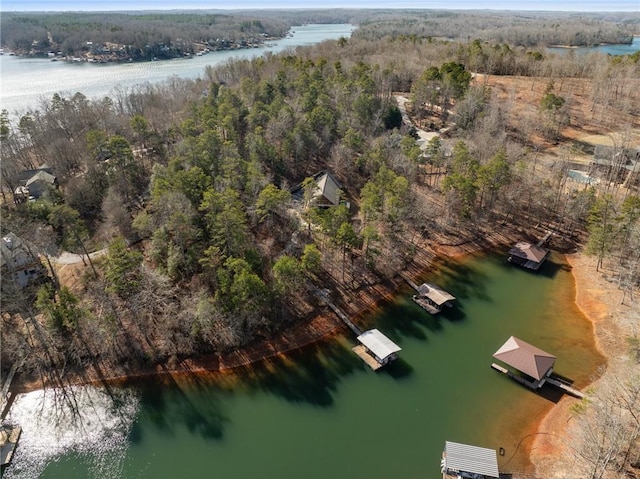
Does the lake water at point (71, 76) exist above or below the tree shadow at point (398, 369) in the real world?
above

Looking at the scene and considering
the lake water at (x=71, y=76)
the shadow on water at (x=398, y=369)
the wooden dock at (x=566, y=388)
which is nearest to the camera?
the wooden dock at (x=566, y=388)

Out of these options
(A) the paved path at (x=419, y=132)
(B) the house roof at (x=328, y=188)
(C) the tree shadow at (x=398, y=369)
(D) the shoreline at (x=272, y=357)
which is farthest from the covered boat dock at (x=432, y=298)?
(A) the paved path at (x=419, y=132)

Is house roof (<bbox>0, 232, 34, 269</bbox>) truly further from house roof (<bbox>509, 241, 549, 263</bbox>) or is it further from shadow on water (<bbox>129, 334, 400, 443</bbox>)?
house roof (<bbox>509, 241, 549, 263</bbox>)

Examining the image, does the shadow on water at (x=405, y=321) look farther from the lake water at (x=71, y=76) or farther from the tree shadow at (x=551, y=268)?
the lake water at (x=71, y=76)

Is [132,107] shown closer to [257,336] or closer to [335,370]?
[257,336]

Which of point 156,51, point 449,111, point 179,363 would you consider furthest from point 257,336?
point 156,51
